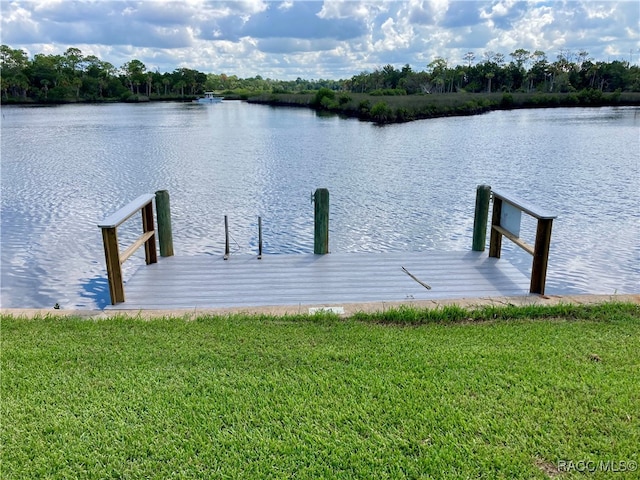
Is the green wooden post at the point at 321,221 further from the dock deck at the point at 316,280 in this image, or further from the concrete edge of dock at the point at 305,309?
the concrete edge of dock at the point at 305,309

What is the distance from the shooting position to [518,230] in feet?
19.9

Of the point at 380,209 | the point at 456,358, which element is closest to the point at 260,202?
the point at 380,209

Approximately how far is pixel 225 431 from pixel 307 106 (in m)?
60.8

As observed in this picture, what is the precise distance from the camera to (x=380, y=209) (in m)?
12.2

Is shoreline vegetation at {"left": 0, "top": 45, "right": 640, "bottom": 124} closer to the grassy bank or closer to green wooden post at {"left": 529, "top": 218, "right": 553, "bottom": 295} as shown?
the grassy bank

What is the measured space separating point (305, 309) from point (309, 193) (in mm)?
9479

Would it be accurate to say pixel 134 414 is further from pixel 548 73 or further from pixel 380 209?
pixel 548 73

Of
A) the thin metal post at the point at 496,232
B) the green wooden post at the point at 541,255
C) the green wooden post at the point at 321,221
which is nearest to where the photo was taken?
the green wooden post at the point at 541,255

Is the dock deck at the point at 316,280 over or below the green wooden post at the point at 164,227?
below

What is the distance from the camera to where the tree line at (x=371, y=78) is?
7638 cm

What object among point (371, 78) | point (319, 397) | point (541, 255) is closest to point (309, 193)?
point (541, 255)

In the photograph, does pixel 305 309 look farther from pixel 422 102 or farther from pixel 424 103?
pixel 422 102

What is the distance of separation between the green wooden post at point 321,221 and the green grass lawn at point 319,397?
2.47 metres

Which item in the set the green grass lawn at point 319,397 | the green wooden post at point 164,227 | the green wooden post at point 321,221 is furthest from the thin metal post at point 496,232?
the green wooden post at point 164,227
